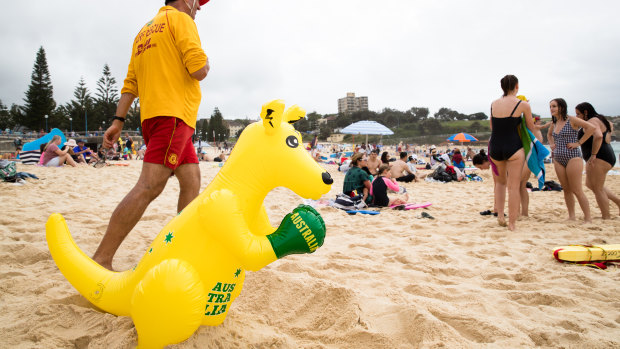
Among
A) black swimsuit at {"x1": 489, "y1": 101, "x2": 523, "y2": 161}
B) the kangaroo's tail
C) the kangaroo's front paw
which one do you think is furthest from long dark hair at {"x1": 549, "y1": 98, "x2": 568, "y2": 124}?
the kangaroo's tail

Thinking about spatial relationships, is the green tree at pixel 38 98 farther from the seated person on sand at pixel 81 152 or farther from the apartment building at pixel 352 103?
the apartment building at pixel 352 103

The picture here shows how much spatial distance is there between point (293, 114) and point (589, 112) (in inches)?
202

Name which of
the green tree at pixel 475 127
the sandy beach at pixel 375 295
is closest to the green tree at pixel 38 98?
the sandy beach at pixel 375 295

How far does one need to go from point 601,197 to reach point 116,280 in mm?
5883

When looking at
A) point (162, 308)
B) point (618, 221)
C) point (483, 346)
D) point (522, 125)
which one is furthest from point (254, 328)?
point (618, 221)

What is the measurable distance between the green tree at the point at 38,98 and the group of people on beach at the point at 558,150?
59.2 meters

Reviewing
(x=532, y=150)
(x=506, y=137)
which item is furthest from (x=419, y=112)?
(x=506, y=137)

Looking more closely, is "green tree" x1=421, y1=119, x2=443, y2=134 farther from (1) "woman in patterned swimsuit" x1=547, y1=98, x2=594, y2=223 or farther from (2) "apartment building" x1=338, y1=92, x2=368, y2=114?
(1) "woman in patterned swimsuit" x1=547, y1=98, x2=594, y2=223

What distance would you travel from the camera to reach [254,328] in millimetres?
1735

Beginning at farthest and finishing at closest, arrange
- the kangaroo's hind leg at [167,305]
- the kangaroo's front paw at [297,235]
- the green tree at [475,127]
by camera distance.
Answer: the green tree at [475,127], the kangaroo's front paw at [297,235], the kangaroo's hind leg at [167,305]

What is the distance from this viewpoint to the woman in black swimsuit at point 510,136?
13.3 ft

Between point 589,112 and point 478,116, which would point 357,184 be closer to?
point 589,112

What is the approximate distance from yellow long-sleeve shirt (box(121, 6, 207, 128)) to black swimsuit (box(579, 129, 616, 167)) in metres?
5.35

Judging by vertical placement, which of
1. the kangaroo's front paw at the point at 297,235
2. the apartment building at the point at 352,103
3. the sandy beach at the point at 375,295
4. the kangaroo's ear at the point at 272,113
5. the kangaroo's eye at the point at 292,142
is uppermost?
the apartment building at the point at 352,103
